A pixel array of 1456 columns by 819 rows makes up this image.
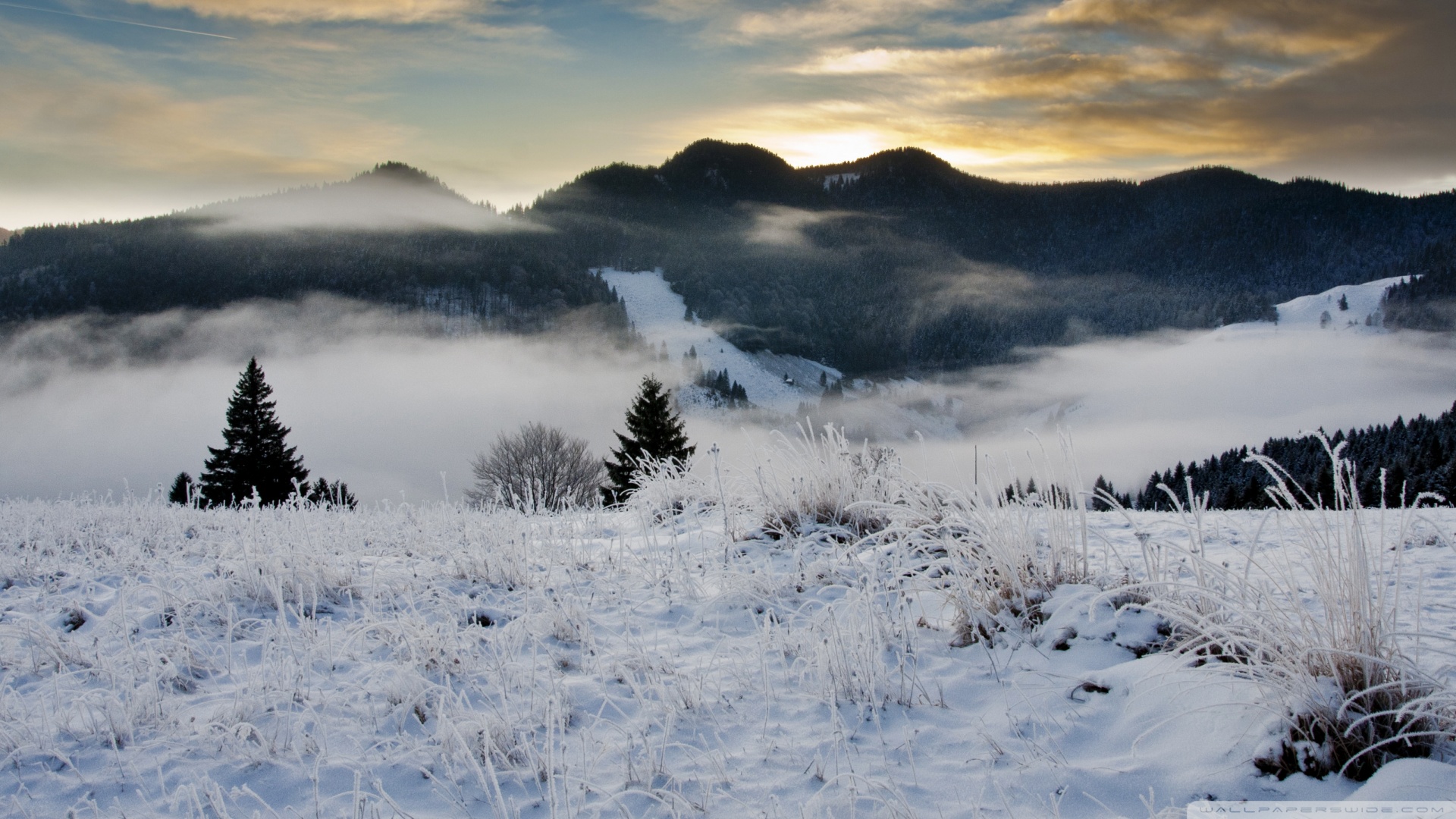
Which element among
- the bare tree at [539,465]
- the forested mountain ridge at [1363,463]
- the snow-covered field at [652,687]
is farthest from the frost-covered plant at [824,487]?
the forested mountain ridge at [1363,463]

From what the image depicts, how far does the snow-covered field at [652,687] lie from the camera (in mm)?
2852

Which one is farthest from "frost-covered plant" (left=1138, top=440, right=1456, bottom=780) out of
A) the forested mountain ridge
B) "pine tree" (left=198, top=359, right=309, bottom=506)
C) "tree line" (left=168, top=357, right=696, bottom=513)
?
the forested mountain ridge

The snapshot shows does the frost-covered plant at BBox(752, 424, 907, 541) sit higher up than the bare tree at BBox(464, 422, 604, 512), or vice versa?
the frost-covered plant at BBox(752, 424, 907, 541)

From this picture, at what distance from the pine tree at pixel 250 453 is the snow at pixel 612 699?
152 ft

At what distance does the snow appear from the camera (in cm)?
284

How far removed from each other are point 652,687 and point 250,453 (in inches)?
2035

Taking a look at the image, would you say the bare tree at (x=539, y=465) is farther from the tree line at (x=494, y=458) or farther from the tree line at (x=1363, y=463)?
the tree line at (x=1363, y=463)

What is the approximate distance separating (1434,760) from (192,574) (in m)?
7.29

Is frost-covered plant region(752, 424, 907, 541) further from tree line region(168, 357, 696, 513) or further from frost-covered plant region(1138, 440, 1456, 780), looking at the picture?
tree line region(168, 357, 696, 513)

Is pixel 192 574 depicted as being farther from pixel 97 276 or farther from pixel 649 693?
pixel 97 276

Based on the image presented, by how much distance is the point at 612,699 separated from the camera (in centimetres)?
378

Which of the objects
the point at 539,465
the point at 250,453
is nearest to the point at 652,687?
the point at 539,465

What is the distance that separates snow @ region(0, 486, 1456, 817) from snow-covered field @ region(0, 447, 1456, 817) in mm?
Answer: 17

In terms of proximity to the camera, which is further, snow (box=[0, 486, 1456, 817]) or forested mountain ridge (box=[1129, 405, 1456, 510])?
forested mountain ridge (box=[1129, 405, 1456, 510])
